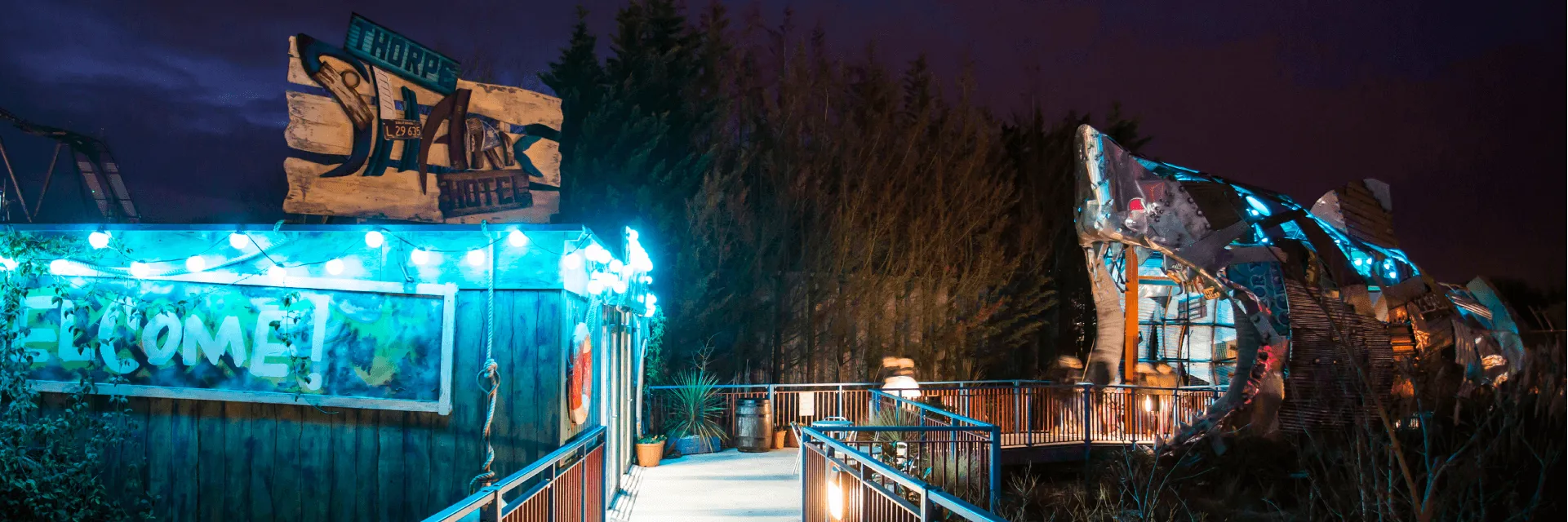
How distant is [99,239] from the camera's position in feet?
25.6

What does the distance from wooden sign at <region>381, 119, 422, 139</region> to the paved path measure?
13.2 feet

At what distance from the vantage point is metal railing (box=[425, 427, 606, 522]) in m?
4.70

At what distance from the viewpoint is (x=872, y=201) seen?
24.8 meters

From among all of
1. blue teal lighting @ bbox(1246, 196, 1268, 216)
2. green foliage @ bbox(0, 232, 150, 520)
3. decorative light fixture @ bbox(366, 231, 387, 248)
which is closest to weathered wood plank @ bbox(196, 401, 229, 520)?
green foliage @ bbox(0, 232, 150, 520)

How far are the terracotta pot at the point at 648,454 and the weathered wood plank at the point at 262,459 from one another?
628 centimetres

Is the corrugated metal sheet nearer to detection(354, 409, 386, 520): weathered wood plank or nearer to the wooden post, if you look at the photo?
the wooden post

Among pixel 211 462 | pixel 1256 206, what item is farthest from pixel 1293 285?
pixel 211 462

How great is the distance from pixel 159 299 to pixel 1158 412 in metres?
14.4

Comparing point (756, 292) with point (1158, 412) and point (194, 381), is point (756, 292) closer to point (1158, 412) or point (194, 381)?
point (1158, 412)

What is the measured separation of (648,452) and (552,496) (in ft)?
25.6

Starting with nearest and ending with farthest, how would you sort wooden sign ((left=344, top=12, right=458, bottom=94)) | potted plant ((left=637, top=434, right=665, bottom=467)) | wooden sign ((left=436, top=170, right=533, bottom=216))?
1. wooden sign ((left=344, top=12, right=458, bottom=94))
2. wooden sign ((left=436, top=170, right=533, bottom=216))
3. potted plant ((left=637, top=434, right=665, bottom=467))

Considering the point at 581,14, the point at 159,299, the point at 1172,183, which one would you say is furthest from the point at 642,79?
the point at 159,299

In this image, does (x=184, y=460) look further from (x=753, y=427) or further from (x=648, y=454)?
(x=753, y=427)

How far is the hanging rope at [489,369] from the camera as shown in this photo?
7.30 metres
